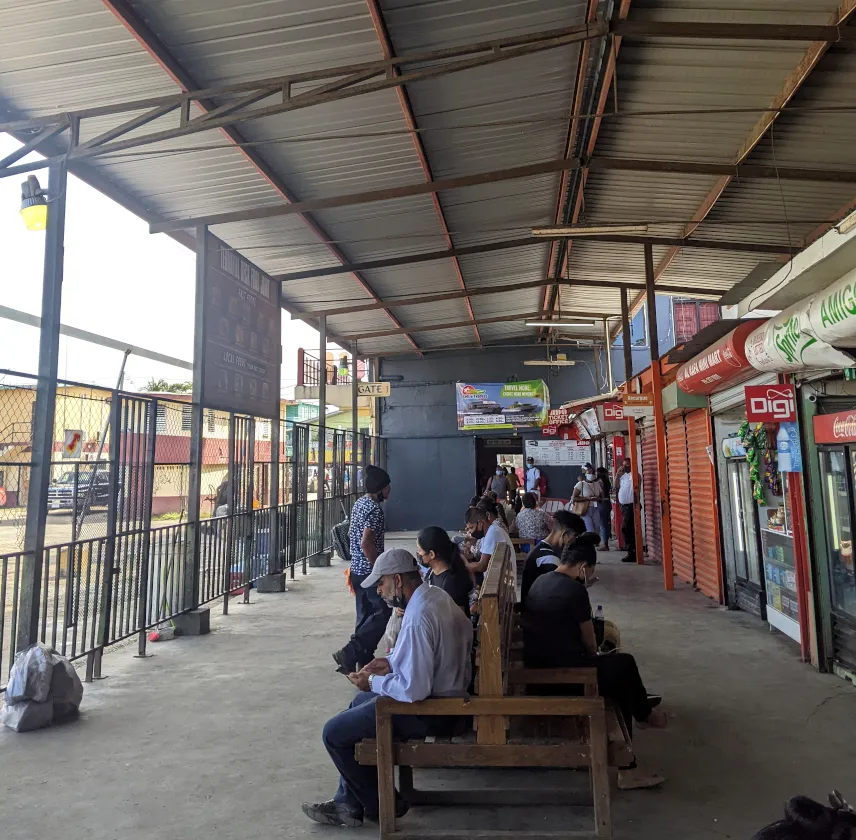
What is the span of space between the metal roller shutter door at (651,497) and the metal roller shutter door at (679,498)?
0.50 m

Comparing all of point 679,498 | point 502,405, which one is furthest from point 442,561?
point 502,405

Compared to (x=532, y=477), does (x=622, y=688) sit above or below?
below

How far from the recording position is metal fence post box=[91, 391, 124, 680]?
538 cm

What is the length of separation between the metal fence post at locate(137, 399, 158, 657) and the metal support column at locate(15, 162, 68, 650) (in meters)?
1.14

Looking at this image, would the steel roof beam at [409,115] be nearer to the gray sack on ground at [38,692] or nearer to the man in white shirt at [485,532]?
the man in white shirt at [485,532]

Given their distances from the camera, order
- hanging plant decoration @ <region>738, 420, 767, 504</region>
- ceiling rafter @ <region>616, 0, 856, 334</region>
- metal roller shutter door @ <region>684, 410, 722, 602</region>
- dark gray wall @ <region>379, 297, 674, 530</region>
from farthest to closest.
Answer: dark gray wall @ <region>379, 297, 674, 530</region>
metal roller shutter door @ <region>684, 410, 722, 602</region>
hanging plant decoration @ <region>738, 420, 767, 504</region>
ceiling rafter @ <region>616, 0, 856, 334</region>

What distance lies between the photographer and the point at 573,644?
3771mm

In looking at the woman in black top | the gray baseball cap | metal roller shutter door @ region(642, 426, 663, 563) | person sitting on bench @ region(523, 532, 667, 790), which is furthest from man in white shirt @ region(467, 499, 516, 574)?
metal roller shutter door @ region(642, 426, 663, 563)

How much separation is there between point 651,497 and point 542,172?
6044 mm

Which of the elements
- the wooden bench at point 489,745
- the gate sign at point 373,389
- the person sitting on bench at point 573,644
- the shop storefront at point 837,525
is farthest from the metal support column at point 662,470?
the gate sign at point 373,389

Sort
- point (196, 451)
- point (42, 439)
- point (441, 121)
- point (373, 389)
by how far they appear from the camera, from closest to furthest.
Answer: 1. point (42, 439)
2. point (441, 121)
3. point (196, 451)
4. point (373, 389)

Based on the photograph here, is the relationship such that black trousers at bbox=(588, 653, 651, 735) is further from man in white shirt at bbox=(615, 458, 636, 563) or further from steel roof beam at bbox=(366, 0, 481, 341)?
man in white shirt at bbox=(615, 458, 636, 563)

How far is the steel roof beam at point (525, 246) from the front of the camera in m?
9.47

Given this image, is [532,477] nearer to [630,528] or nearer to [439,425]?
[439,425]
